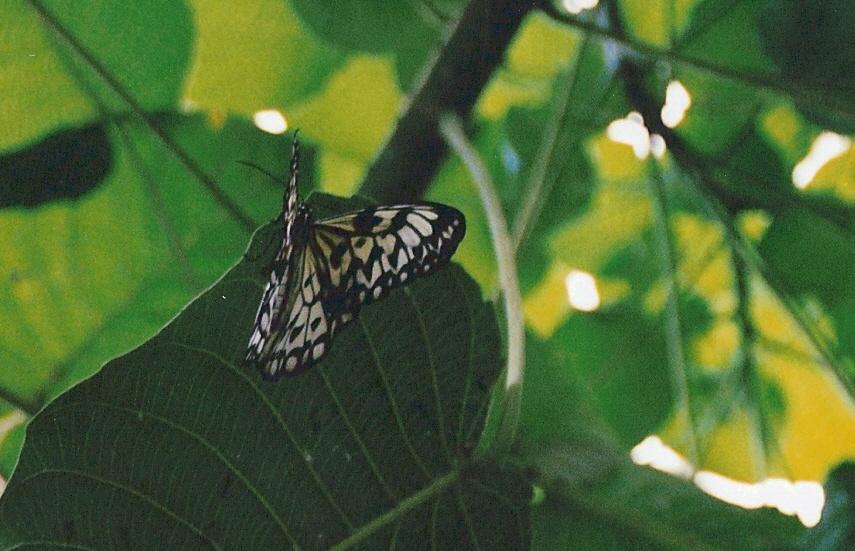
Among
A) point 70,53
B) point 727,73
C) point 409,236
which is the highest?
point 727,73

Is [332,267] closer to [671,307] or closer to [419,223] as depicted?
[419,223]

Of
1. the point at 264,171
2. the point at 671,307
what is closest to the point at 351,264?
the point at 264,171

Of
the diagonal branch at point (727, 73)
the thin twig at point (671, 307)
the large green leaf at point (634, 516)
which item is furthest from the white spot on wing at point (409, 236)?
the thin twig at point (671, 307)

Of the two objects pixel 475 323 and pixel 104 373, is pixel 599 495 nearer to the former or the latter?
pixel 475 323

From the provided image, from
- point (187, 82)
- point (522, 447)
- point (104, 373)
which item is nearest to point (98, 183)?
point (187, 82)

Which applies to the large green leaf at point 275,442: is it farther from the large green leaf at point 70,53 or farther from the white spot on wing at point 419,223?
the large green leaf at point 70,53

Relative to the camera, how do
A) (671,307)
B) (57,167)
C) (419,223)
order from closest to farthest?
(419,223), (57,167), (671,307)
